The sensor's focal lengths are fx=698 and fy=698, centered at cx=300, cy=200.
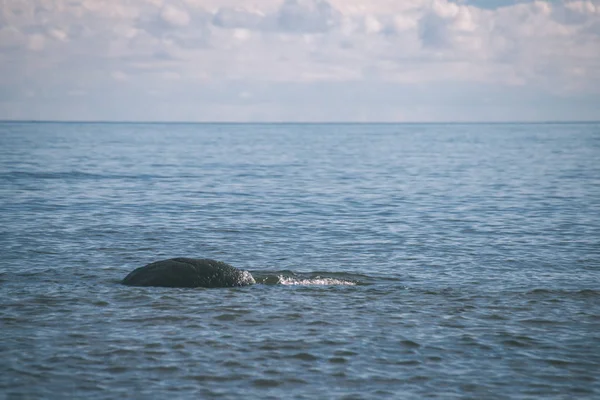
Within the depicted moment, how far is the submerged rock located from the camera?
56.1 feet

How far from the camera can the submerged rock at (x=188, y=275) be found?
1711 cm

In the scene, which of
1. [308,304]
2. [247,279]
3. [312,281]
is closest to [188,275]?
[247,279]

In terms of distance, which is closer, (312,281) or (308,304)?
(308,304)

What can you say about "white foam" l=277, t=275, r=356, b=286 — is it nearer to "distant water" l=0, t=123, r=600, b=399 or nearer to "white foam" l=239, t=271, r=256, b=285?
"distant water" l=0, t=123, r=600, b=399

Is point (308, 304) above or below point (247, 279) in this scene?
below

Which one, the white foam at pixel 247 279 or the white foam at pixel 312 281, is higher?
the white foam at pixel 247 279

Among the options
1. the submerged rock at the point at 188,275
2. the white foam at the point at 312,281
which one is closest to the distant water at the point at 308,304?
the white foam at the point at 312,281

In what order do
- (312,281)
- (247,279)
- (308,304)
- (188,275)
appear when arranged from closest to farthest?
(308,304) < (188,275) < (247,279) < (312,281)

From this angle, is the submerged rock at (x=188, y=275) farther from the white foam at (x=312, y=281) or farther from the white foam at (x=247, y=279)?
the white foam at (x=312, y=281)

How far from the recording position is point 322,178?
180 feet

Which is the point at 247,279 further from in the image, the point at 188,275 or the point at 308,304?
the point at 308,304

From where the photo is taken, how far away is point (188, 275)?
17.2m

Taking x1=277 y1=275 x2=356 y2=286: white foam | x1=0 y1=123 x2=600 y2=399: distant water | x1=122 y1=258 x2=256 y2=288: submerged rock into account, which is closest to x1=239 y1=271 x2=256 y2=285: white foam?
x1=122 y1=258 x2=256 y2=288: submerged rock

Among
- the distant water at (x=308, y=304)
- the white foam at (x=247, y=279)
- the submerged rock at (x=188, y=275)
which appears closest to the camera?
the distant water at (x=308, y=304)
